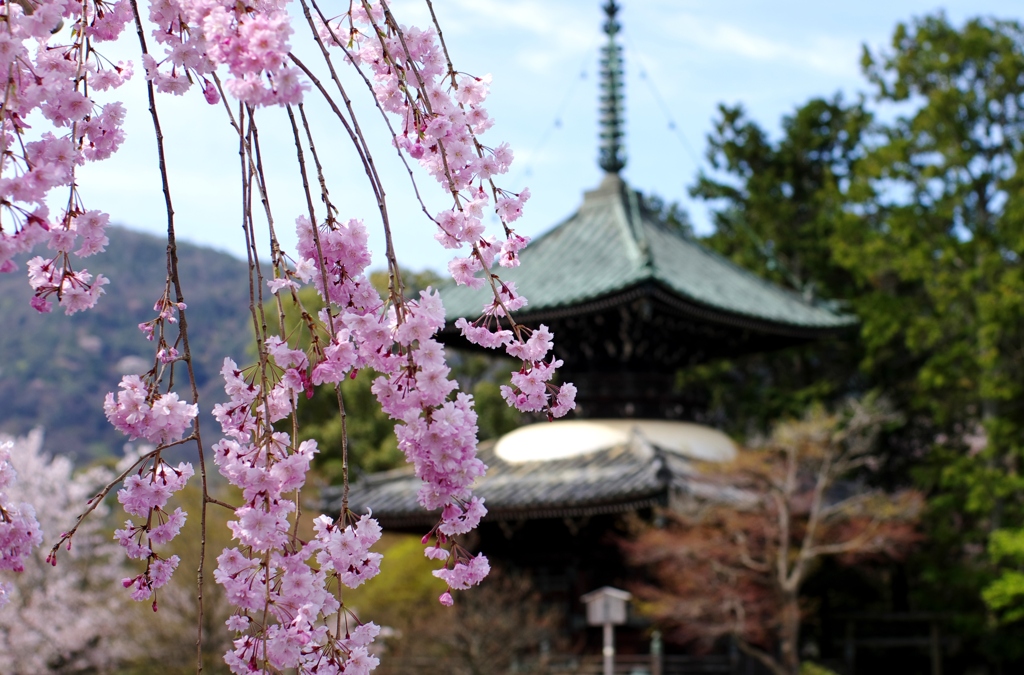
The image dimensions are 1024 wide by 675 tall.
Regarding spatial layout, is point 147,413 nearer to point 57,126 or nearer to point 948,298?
point 57,126

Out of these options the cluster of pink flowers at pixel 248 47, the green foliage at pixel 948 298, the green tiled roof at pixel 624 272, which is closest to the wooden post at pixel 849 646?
the green foliage at pixel 948 298

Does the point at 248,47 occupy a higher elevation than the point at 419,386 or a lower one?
higher

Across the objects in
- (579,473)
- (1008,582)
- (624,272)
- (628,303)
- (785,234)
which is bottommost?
(1008,582)

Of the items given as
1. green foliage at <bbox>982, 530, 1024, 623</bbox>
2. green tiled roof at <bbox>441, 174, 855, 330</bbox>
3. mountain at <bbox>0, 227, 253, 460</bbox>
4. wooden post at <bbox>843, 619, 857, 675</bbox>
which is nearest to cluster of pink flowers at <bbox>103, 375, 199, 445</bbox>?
green tiled roof at <bbox>441, 174, 855, 330</bbox>

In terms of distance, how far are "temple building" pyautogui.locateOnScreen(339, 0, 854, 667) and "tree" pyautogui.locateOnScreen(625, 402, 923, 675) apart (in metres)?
0.40

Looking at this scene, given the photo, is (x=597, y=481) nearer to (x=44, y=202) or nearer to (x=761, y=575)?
(x=761, y=575)

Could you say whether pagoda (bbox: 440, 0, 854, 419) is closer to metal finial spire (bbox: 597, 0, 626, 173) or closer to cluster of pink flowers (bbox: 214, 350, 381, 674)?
metal finial spire (bbox: 597, 0, 626, 173)

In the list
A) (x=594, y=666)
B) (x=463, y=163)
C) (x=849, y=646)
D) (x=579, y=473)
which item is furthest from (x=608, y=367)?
(x=463, y=163)

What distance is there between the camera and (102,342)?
77500 millimetres

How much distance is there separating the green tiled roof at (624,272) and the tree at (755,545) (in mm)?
1357

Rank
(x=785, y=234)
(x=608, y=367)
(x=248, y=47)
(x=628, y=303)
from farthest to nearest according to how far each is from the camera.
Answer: (x=785, y=234), (x=608, y=367), (x=628, y=303), (x=248, y=47)

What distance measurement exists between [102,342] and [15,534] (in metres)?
80.2

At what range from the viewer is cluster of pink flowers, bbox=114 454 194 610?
1745 millimetres

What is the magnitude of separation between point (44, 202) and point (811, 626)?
48.8 ft
